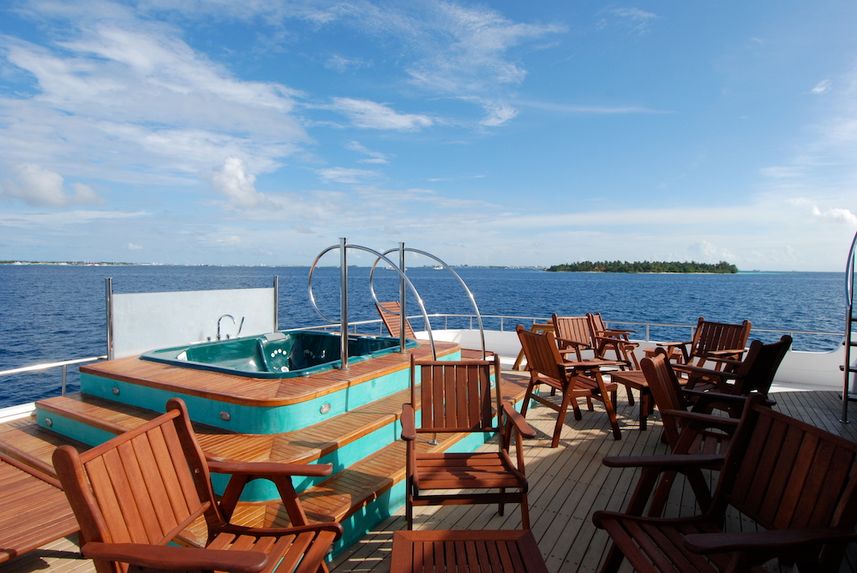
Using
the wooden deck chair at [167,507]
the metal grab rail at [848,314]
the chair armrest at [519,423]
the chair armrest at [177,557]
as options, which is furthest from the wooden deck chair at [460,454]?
the metal grab rail at [848,314]

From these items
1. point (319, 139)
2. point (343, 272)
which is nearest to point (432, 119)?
point (319, 139)

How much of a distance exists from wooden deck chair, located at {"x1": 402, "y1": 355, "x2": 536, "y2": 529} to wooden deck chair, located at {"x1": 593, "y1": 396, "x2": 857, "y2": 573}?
58cm

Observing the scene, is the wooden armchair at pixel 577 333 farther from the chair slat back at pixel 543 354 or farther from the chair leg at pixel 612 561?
the chair leg at pixel 612 561

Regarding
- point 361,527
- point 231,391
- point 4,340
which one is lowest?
point 4,340

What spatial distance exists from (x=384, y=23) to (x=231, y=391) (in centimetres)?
668

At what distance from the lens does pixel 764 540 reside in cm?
124

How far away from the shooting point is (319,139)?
16.4 m

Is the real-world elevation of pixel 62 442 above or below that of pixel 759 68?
below

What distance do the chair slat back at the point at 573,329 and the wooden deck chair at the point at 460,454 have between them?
274cm

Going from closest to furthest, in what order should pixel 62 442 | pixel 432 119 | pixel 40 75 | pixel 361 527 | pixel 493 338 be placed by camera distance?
pixel 361 527
pixel 62 442
pixel 40 75
pixel 493 338
pixel 432 119

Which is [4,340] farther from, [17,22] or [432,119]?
[432,119]

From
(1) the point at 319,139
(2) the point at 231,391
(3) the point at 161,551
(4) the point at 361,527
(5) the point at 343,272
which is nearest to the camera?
(3) the point at 161,551

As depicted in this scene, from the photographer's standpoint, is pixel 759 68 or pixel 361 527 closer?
pixel 361 527

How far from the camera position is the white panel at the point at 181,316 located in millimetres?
4621
